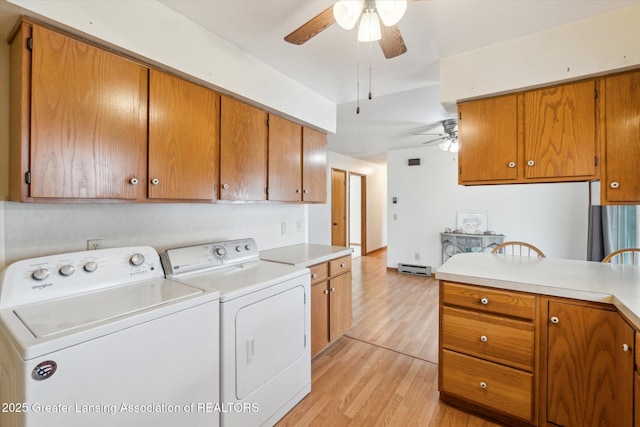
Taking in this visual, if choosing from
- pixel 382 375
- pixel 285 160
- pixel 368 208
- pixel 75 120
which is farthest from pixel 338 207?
pixel 75 120

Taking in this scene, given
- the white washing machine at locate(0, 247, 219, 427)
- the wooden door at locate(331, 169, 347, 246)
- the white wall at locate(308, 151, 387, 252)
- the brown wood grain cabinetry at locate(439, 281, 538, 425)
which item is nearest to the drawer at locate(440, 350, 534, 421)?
the brown wood grain cabinetry at locate(439, 281, 538, 425)

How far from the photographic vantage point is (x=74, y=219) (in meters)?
1.50

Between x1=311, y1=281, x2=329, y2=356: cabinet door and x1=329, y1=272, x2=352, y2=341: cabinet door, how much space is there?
78mm

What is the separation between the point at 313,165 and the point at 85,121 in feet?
5.98

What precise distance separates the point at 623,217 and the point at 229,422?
4.11 m

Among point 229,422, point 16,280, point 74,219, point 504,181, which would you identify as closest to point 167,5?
point 74,219

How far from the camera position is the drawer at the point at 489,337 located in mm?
1562

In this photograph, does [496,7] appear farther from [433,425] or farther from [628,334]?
[433,425]

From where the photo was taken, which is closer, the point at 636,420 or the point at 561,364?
the point at 636,420

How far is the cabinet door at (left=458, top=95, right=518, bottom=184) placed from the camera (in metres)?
1.95

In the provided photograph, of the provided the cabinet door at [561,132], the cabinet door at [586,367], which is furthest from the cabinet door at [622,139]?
the cabinet door at [586,367]

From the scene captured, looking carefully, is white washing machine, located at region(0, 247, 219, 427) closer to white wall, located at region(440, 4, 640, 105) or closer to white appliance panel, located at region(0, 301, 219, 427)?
white appliance panel, located at region(0, 301, 219, 427)

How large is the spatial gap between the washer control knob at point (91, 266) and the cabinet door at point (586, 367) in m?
2.38

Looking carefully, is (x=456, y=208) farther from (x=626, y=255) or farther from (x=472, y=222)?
(x=626, y=255)
